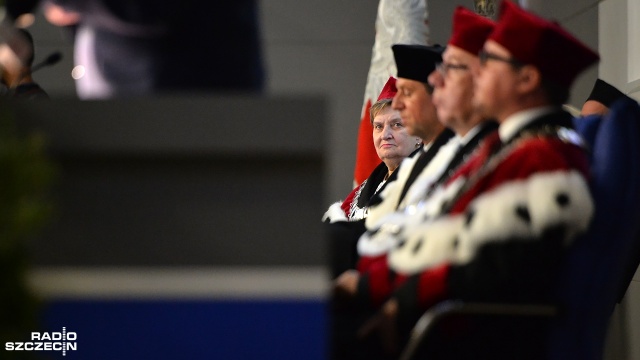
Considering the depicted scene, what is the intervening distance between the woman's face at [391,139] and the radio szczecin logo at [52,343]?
85.2 inches

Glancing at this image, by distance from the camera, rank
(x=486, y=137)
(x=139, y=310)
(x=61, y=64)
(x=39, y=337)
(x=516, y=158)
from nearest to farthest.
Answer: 1. (x=139, y=310)
2. (x=39, y=337)
3. (x=516, y=158)
4. (x=486, y=137)
5. (x=61, y=64)

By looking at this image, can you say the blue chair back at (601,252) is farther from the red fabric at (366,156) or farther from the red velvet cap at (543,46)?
the red fabric at (366,156)

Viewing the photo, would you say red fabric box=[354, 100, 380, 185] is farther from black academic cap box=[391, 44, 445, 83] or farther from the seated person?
black academic cap box=[391, 44, 445, 83]

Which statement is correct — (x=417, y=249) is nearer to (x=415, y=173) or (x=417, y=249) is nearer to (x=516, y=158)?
(x=516, y=158)

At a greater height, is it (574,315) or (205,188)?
(205,188)

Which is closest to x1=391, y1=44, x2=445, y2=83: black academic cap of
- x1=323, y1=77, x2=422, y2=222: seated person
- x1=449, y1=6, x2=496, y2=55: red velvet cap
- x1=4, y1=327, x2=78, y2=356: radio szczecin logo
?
x1=449, y1=6, x2=496, y2=55: red velvet cap

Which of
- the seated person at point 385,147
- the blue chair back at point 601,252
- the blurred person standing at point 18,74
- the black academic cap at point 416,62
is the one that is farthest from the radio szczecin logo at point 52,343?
the seated person at point 385,147

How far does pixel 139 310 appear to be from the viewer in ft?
4.29

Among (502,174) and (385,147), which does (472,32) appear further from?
(385,147)

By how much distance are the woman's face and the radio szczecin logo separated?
2163mm

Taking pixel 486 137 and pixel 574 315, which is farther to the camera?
pixel 486 137

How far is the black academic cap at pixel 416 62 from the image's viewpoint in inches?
104

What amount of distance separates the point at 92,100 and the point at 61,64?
632 cm

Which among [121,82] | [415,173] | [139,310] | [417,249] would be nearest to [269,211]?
[139,310]
